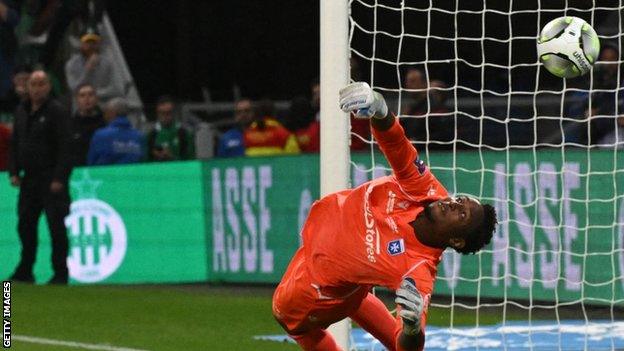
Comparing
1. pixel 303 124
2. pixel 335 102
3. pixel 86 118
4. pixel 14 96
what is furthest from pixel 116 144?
pixel 335 102

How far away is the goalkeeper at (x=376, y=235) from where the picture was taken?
7.65 meters

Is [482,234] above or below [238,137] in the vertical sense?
above

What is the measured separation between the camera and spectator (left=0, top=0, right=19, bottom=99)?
846 inches

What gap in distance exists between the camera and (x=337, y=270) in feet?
26.2

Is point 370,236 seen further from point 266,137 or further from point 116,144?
point 116,144

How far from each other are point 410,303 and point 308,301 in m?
1.23

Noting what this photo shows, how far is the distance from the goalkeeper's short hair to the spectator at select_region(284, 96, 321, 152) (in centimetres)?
909

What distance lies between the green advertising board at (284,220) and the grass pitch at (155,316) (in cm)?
36

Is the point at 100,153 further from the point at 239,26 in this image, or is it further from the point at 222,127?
the point at 239,26

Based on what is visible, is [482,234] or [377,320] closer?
[482,234]

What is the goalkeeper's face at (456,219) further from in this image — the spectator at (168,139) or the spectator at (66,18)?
the spectator at (66,18)

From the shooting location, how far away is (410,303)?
7008mm

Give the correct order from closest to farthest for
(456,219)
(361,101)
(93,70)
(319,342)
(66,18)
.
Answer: (456,219) < (361,101) < (319,342) < (93,70) < (66,18)

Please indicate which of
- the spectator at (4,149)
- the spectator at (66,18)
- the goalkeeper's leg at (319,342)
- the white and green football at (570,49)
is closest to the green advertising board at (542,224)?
the white and green football at (570,49)
